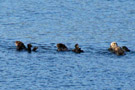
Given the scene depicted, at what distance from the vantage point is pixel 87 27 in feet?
159

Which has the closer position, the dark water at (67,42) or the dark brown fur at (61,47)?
the dark water at (67,42)

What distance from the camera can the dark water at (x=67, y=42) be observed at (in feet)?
111

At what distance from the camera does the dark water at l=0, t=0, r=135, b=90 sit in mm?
33969

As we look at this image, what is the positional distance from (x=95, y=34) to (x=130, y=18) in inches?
334

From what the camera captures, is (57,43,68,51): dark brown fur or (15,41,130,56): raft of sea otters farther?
(57,43,68,51): dark brown fur

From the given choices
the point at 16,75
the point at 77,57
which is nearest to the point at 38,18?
the point at 77,57

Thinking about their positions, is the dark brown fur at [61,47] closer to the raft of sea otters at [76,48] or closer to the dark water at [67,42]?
the raft of sea otters at [76,48]

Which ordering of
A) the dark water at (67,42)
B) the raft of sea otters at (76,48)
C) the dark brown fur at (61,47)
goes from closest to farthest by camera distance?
the dark water at (67,42)
the raft of sea otters at (76,48)
the dark brown fur at (61,47)

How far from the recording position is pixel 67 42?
42.6 m

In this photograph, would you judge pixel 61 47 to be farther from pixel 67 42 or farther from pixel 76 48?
pixel 67 42

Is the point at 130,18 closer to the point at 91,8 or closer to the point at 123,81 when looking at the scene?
the point at 91,8

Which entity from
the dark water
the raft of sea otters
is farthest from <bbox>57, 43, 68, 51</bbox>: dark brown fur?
the dark water

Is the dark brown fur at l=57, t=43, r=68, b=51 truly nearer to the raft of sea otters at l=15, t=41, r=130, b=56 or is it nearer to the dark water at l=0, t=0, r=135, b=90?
the raft of sea otters at l=15, t=41, r=130, b=56

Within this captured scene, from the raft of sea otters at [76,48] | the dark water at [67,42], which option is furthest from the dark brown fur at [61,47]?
the dark water at [67,42]
